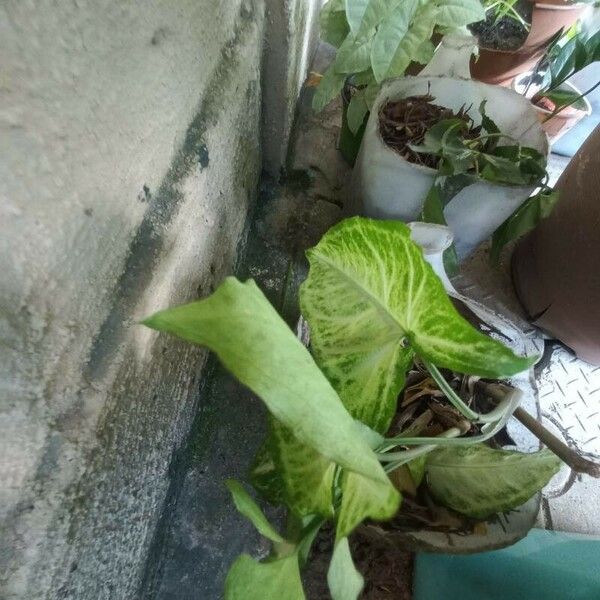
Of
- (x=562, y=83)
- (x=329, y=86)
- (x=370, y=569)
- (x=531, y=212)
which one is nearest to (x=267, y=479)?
(x=370, y=569)

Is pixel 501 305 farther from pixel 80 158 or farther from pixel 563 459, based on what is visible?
pixel 80 158

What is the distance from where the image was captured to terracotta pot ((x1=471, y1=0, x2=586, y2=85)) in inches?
40.0

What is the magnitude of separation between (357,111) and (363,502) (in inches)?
28.0

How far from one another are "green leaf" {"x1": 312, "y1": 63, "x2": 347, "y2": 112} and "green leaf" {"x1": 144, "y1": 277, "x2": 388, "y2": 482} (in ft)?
2.14

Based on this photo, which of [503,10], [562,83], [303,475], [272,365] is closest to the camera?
[272,365]

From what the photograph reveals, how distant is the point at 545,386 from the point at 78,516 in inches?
28.5

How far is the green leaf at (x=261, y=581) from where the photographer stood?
300mm

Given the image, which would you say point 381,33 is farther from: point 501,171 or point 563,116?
point 563,116

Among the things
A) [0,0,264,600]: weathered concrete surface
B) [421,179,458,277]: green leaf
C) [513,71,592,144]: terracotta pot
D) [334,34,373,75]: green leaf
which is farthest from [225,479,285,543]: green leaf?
[513,71,592,144]: terracotta pot

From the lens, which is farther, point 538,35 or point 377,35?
point 538,35

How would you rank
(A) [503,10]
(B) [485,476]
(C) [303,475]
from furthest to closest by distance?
(A) [503,10]
(B) [485,476]
(C) [303,475]

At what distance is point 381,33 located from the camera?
696 millimetres

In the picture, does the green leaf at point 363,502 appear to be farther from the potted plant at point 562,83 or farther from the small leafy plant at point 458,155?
the potted plant at point 562,83

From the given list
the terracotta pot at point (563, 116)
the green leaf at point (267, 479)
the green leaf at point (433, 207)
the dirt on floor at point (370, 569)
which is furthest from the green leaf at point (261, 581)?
the terracotta pot at point (563, 116)
